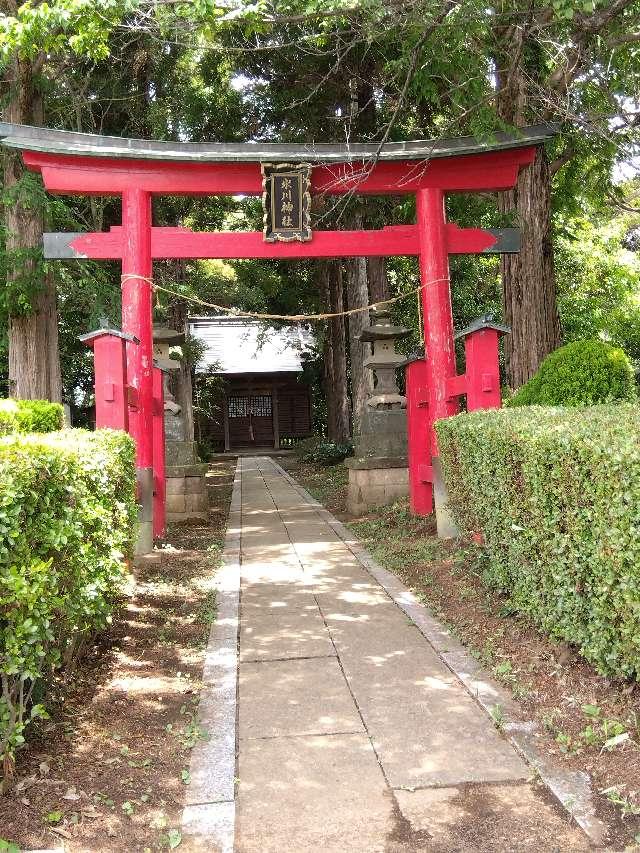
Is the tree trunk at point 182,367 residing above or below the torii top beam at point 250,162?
below

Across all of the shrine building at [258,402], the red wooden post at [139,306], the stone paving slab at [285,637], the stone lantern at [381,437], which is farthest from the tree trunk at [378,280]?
the shrine building at [258,402]

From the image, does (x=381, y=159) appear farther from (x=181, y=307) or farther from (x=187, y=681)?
(x=181, y=307)

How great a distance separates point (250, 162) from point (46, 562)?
6507 millimetres

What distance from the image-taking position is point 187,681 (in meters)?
4.09

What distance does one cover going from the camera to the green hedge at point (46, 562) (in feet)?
8.64

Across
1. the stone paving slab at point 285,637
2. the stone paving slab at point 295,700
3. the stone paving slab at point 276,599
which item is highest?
the stone paving slab at point 276,599

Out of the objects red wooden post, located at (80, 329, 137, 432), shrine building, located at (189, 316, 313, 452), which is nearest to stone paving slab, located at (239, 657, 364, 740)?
red wooden post, located at (80, 329, 137, 432)

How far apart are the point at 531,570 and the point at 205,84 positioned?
43.8ft

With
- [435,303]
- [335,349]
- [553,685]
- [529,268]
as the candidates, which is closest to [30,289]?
[435,303]

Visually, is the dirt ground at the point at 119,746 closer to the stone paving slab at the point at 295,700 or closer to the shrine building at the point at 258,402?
the stone paving slab at the point at 295,700

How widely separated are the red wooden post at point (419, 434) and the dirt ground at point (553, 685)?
218cm

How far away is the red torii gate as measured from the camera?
8039 mm

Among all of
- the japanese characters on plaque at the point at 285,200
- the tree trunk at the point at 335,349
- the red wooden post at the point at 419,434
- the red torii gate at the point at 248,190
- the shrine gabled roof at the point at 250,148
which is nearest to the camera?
the shrine gabled roof at the point at 250,148

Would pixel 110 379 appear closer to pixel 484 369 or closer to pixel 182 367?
pixel 484 369
